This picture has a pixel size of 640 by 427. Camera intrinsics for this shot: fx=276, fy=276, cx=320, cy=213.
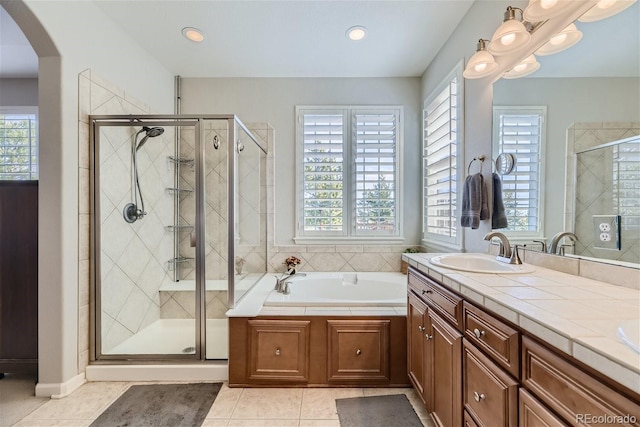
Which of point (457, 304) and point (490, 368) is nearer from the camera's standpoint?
point (490, 368)

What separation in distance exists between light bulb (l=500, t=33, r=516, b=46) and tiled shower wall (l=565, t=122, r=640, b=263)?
1.82 feet

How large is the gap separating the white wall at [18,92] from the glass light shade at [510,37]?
4312 millimetres

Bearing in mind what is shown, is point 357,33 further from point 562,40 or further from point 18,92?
point 18,92

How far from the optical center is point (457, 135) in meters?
2.20

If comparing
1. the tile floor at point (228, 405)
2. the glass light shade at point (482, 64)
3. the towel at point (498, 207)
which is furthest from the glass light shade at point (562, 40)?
the tile floor at point (228, 405)

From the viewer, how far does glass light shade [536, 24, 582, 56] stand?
1.22 meters

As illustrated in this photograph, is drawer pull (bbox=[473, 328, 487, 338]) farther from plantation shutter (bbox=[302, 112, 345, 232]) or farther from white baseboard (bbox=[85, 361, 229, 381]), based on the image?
plantation shutter (bbox=[302, 112, 345, 232])

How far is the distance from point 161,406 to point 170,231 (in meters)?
1.53

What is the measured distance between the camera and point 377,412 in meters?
1.64

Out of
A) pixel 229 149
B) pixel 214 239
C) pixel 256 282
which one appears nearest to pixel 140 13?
pixel 229 149

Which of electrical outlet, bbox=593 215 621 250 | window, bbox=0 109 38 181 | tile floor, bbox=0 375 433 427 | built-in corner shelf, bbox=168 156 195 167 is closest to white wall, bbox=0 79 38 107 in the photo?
window, bbox=0 109 38 181

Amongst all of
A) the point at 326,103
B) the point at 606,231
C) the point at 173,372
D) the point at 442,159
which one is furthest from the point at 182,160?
the point at 606,231

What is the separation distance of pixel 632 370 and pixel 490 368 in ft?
1.70

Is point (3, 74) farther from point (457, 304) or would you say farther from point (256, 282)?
point (457, 304)
